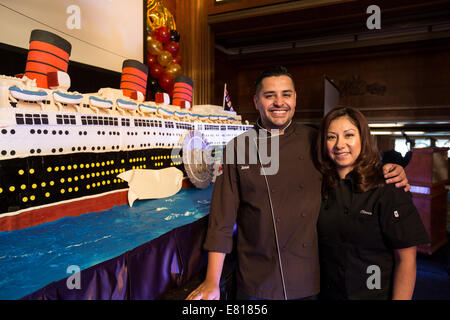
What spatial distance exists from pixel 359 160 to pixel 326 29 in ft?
30.7

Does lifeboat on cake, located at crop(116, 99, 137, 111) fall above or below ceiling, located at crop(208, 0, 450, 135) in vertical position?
below

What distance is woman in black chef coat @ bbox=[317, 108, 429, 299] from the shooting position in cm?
151

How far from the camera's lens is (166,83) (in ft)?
20.5

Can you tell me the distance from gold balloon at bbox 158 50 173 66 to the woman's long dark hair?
548 centimetres

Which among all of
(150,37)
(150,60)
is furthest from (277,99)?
(150,37)

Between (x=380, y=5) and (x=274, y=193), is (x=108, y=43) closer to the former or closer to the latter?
(x=274, y=193)

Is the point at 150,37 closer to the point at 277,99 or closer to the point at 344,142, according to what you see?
the point at 277,99

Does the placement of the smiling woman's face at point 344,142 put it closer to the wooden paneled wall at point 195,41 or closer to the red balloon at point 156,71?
the red balloon at point 156,71

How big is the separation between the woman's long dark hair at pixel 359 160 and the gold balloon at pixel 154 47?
562cm

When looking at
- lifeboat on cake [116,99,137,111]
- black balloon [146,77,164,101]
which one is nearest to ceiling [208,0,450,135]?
black balloon [146,77,164,101]

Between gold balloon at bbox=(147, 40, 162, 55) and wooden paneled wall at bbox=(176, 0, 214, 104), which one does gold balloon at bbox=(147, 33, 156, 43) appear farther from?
wooden paneled wall at bbox=(176, 0, 214, 104)

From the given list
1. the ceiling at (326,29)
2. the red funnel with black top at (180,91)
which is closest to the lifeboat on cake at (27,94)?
the red funnel with black top at (180,91)

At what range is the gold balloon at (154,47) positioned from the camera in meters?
6.17
